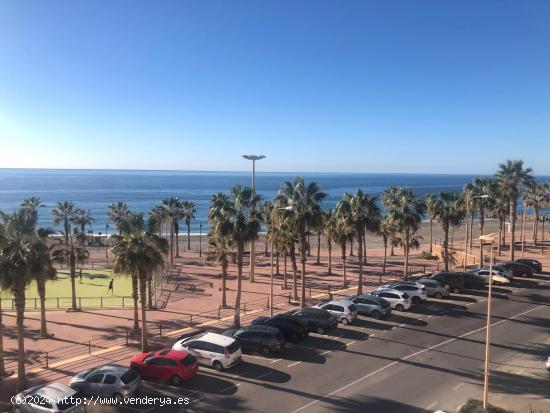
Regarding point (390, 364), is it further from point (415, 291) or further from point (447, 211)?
point (447, 211)

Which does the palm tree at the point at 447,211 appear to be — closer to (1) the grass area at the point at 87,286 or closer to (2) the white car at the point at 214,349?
(2) the white car at the point at 214,349

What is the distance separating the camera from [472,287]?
34875 mm

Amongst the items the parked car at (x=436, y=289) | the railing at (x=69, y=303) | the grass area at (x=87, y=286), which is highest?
the parked car at (x=436, y=289)

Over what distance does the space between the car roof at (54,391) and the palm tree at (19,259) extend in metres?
3.39

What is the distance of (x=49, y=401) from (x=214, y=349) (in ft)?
22.4

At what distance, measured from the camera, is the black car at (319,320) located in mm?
24734

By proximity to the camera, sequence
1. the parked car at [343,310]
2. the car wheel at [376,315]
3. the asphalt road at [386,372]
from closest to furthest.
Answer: the asphalt road at [386,372]
the parked car at [343,310]
the car wheel at [376,315]

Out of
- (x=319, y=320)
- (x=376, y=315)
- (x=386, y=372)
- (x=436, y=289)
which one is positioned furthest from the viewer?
(x=436, y=289)

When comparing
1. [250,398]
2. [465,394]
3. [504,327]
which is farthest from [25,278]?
[504,327]

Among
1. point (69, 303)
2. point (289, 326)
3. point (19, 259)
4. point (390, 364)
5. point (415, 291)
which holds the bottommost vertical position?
point (69, 303)

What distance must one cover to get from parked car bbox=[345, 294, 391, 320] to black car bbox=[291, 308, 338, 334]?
129 inches

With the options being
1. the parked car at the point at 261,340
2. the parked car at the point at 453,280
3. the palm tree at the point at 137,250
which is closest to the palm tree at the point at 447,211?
the parked car at the point at 453,280

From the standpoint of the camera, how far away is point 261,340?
2162 cm

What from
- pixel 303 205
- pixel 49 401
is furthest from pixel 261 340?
pixel 303 205
